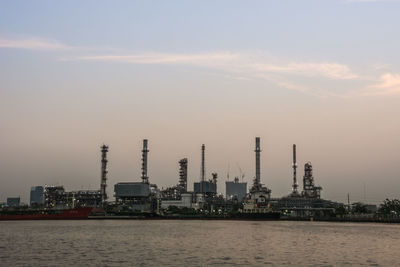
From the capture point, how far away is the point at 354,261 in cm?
7056

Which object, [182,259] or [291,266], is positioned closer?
[291,266]

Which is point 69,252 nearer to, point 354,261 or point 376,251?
point 354,261

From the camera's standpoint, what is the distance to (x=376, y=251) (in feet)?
282

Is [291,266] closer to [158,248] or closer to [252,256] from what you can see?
[252,256]

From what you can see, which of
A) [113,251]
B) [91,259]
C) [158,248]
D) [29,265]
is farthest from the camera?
[158,248]

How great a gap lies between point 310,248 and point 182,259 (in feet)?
95.2

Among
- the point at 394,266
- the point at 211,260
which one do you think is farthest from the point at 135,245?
the point at 394,266

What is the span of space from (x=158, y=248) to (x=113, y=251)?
30.9ft

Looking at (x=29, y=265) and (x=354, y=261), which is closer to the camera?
(x=29, y=265)

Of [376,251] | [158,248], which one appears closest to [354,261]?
[376,251]

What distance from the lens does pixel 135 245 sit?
9381 centimetres

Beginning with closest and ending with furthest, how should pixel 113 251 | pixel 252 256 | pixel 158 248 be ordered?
pixel 252 256 < pixel 113 251 < pixel 158 248

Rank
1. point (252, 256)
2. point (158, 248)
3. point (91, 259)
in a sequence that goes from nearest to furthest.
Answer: point (91, 259)
point (252, 256)
point (158, 248)

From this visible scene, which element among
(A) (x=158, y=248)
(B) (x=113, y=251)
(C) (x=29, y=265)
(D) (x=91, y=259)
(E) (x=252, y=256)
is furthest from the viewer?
(A) (x=158, y=248)
